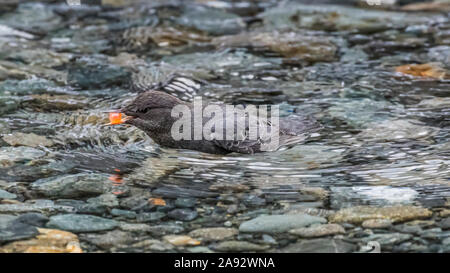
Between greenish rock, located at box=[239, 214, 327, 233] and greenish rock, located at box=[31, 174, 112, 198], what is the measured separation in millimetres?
1397

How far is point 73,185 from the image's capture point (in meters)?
6.00

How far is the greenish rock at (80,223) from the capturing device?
205 inches

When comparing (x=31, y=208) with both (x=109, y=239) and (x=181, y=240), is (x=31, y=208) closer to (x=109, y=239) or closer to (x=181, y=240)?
(x=109, y=239)

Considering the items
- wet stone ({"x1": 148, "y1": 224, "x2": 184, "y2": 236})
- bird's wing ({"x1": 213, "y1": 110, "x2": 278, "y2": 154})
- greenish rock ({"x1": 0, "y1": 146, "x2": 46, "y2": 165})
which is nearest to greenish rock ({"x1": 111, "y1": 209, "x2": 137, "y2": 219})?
wet stone ({"x1": 148, "y1": 224, "x2": 184, "y2": 236})

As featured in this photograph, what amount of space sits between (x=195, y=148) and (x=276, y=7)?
21.0ft

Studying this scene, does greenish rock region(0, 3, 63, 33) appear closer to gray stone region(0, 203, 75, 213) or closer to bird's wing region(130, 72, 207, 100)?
bird's wing region(130, 72, 207, 100)

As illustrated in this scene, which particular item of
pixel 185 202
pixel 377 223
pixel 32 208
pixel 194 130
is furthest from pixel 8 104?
pixel 377 223

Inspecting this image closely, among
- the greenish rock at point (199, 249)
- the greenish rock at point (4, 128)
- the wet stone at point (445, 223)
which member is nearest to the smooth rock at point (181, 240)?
the greenish rock at point (199, 249)

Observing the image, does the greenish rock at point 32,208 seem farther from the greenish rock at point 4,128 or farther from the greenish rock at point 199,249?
the greenish rock at point 4,128

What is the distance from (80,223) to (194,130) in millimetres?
2090

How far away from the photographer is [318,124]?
7730 millimetres

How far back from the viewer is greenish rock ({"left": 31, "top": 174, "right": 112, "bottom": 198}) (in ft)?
19.2

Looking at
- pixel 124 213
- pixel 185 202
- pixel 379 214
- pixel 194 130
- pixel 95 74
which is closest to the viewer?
pixel 379 214

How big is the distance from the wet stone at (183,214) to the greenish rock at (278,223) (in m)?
0.43
